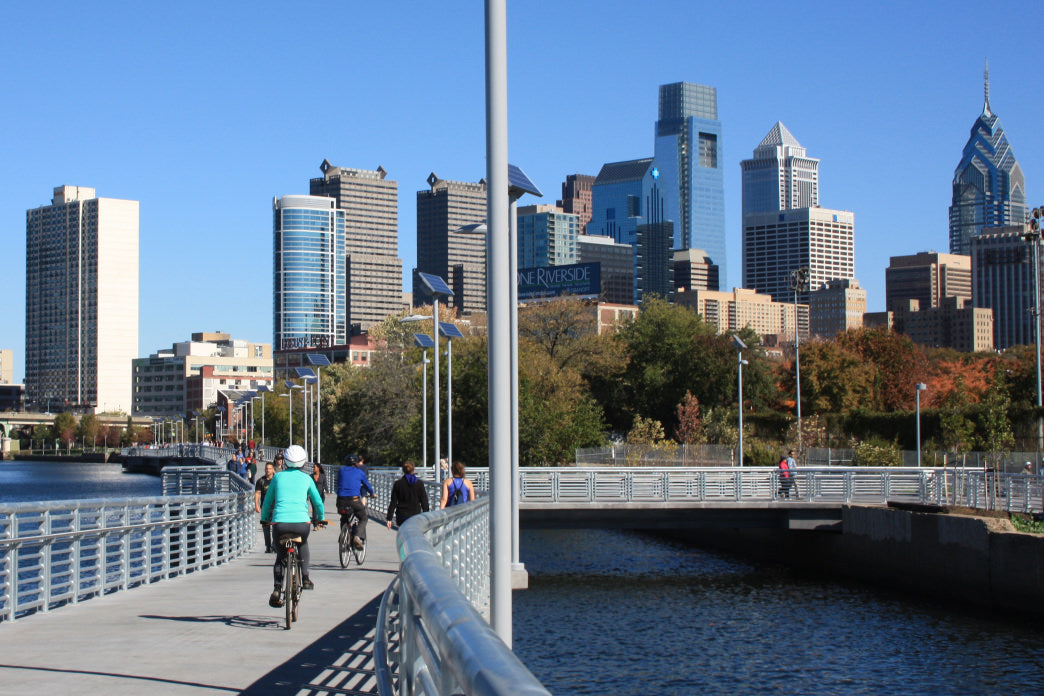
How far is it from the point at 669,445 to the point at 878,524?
3271cm

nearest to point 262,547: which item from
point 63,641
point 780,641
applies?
point 780,641

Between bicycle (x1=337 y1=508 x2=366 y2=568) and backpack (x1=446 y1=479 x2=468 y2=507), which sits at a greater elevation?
backpack (x1=446 y1=479 x2=468 y2=507)

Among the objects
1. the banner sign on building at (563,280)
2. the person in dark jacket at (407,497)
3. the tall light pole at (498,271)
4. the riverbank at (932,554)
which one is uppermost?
the banner sign on building at (563,280)

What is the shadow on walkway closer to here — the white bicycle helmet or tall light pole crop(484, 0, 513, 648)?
tall light pole crop(484, 0, 513, 648)

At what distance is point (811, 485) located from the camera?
42000 mm

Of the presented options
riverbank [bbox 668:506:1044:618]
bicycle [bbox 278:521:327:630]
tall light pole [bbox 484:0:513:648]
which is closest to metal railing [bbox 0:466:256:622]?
bicycle [bbox 278:521:327:630]

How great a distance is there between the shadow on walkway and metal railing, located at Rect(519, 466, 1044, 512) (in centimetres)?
2822

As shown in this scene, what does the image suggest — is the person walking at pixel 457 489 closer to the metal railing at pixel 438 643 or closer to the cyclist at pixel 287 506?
the cyclist at pixel 287 506

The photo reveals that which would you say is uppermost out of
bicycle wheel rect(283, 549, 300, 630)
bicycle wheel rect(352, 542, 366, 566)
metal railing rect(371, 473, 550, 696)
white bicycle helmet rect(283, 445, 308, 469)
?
white bicycle helmet rect(283, 445, 308, 469)

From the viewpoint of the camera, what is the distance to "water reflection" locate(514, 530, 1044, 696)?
22328 millimetres

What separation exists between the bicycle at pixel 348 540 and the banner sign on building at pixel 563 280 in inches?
5964

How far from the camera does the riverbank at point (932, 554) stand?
28.6 metres

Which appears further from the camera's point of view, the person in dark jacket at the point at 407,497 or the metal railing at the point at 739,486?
the metal railing at the point at 739,486

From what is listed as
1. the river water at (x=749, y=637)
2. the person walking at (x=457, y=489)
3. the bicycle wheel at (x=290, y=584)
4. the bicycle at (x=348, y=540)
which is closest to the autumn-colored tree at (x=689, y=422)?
the river water at (x=749, y=637)
